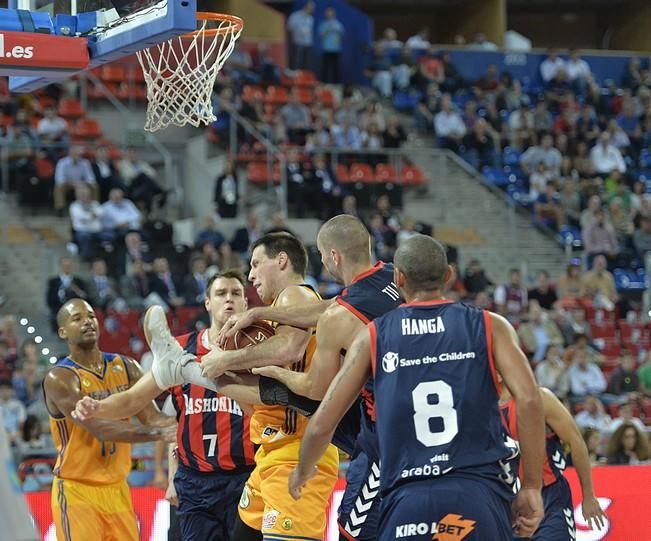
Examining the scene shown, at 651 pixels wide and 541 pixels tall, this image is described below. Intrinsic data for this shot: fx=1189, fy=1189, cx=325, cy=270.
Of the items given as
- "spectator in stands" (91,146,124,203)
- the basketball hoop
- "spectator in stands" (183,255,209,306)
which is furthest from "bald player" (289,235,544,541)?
"spectator in stands" (91,146,124,203)

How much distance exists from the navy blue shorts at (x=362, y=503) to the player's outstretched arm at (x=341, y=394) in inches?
36.1

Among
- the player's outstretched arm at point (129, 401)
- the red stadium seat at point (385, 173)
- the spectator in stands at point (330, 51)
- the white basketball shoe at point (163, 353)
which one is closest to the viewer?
the white basketball shoe at point (163, 353)

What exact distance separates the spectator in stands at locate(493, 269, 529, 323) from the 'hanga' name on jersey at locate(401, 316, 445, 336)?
11.4 meters

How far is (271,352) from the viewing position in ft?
19.7

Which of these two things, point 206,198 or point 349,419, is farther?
point 206,198

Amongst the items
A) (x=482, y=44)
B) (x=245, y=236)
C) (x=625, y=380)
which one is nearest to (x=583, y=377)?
(x=625, y=380)

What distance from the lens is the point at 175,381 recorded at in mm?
6477

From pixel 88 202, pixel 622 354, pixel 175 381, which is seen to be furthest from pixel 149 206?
pixel 175 381

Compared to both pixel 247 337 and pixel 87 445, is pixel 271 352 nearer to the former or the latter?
pixel 247 337

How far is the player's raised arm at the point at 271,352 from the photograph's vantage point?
6.00 m

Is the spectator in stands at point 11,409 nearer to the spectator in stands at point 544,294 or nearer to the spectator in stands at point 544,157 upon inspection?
the spectator in stands at point 544,294

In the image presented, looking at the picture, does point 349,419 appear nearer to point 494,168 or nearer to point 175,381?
point 175,381

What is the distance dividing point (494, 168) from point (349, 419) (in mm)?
15348

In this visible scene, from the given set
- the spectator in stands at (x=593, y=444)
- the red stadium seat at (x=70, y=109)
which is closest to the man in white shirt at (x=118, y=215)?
the red stadium seat at (x=70, y=109)
